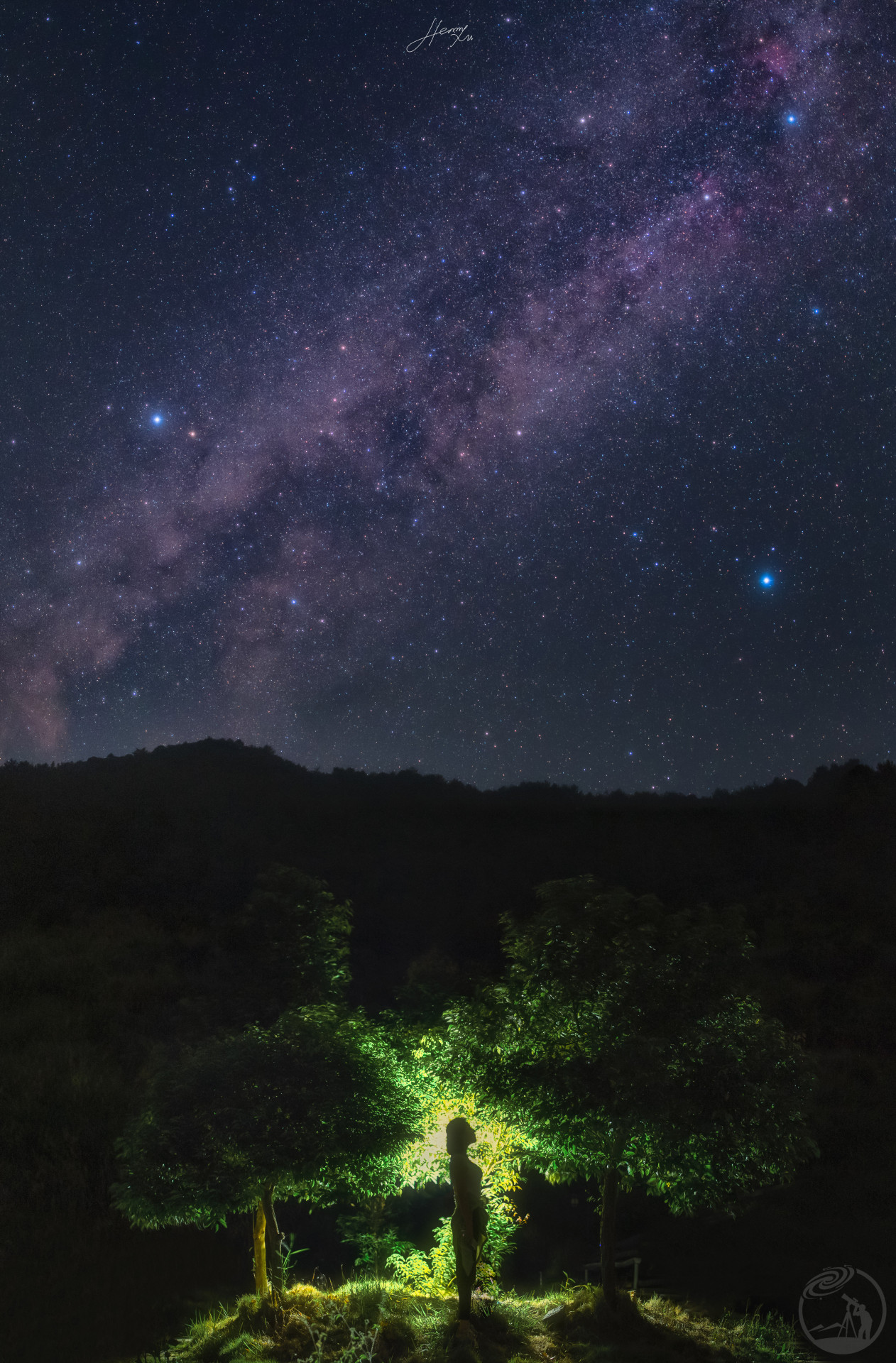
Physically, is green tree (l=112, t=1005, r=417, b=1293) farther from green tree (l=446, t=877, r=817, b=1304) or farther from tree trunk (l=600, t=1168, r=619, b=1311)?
tree trunk (l=600, t=1168, r=619, b=1311)

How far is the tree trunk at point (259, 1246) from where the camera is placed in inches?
415

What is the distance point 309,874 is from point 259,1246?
40.5 metres

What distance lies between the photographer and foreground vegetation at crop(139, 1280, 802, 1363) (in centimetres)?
930

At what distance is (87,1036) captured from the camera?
91.5 ft

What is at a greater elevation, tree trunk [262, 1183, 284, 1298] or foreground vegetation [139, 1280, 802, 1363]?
tree trunk [262, 1183, 284, 1298]

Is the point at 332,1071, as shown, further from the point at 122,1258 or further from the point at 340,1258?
the point at 340,1258

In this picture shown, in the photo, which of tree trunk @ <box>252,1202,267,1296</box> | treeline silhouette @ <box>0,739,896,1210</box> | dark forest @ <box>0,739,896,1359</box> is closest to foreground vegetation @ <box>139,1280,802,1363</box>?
tree trunk @ <box>252,1202,267,1296</box>

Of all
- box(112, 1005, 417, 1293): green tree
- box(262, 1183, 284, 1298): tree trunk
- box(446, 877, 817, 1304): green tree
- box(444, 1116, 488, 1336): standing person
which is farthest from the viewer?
box(262, 1183, 284, 1298): tree trunk

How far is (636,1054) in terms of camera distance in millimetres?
9398

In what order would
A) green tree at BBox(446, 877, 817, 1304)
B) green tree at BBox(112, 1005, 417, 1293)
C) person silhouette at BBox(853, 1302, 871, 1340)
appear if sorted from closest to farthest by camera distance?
green tree at BBox(446, 877, 817, 1304) < green tree at BBox(112, 1005, 417, 1293) < person silhouette at BBox(853, 1302, 871, 1340)

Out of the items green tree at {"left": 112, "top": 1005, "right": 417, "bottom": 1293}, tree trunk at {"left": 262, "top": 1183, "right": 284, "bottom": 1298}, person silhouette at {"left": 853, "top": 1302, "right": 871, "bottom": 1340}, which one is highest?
green tree at {"left": 112, "top": 1005, "right": 417, "bottom": 1293}

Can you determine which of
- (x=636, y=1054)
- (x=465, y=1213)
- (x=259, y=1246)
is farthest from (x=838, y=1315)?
(x=259, y=1246)

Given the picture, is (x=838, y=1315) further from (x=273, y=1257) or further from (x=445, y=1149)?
(x=273, y=1257)

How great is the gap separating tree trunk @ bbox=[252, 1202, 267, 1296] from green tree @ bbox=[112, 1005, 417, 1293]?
16 millimetres
